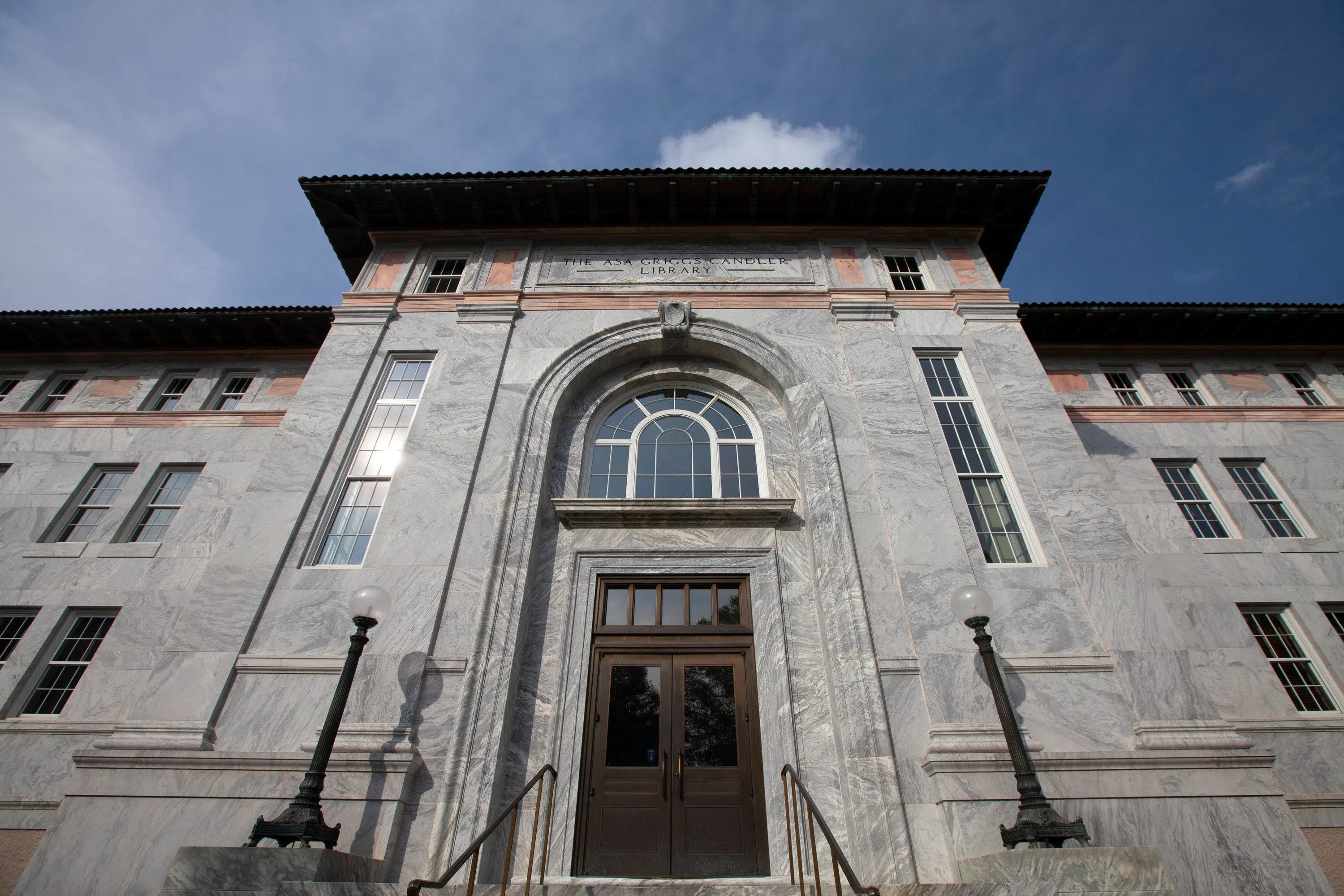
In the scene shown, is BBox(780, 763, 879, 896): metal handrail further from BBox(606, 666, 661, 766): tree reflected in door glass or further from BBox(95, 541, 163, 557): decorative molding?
BBox(95, 541, 163, 557): decorative molding

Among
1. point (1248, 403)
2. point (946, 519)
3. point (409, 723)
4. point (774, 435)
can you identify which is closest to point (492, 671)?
point (409, 723)

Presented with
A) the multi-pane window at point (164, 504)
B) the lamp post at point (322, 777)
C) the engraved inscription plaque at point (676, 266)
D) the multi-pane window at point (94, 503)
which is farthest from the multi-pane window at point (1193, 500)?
the multi-pane window at point (94, 503)

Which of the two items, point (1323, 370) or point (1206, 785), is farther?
point (1323, 370)

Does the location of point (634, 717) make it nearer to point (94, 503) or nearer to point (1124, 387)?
point (94, 503)

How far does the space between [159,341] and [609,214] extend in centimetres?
1174

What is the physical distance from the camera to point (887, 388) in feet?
39.0

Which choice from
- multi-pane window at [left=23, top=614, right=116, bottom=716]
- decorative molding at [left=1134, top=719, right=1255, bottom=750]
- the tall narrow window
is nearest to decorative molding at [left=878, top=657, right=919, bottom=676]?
decorative molding at [left=1134, top=719, right=1255, bottom=750]

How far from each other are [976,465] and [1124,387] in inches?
308

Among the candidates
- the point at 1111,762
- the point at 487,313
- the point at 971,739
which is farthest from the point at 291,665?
the point at 1111,762

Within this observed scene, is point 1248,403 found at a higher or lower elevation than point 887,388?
higher

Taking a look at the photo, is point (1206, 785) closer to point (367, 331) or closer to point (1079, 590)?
point (1079, 590)

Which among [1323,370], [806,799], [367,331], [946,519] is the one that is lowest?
[806,799]

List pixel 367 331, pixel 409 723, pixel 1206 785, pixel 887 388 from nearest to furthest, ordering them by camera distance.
A: pixel 1206 785 → pixel 409 723 → pixel 887 388 → pixel 367 331

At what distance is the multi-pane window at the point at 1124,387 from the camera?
51.4 ft
